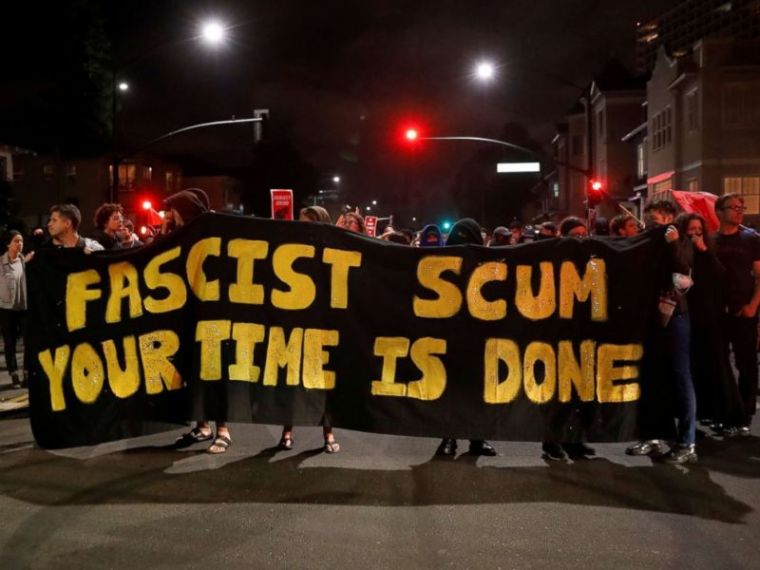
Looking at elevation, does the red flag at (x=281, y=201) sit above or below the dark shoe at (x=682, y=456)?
above

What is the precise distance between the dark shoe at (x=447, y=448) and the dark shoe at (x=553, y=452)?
70cm

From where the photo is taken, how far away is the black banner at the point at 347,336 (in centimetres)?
585

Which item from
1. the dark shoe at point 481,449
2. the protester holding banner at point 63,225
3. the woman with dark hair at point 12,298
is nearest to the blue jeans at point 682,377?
the dark shoe at point 481,449

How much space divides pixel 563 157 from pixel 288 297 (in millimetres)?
55410

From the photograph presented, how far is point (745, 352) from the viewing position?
279 inches

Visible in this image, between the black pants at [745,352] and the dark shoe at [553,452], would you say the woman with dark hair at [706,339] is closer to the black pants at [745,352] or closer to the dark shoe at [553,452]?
the black pants at [745,352]

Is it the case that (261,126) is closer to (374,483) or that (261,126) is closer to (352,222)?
(352,222)

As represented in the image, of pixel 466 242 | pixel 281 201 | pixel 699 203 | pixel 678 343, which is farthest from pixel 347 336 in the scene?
pixel 281 201

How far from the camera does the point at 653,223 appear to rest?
6332mm

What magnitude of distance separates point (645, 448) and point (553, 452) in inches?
29.5

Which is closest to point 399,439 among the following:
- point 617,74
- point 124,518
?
point 124,518

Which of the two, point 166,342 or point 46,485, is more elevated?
point 166,342

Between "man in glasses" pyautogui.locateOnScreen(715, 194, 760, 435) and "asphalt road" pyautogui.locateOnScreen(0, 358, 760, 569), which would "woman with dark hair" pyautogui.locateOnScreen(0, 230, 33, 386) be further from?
"man in glasses" pyautogui.locateOnScreen(715, 194, 760, 435)

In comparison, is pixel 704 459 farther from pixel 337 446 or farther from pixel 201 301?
pixel 201 301
